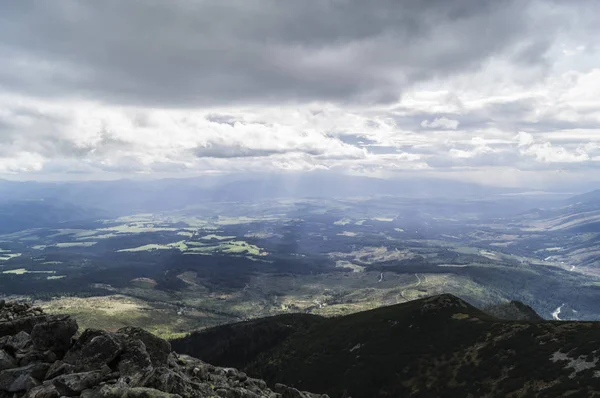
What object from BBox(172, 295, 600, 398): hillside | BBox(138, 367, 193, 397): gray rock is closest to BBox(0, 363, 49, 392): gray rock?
BBox(138, 367, 193, 397): gray rock

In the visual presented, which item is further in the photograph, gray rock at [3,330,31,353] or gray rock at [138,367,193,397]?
gray rock at [3,330,31,353]

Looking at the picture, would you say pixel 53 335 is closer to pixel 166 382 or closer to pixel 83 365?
pixel 83 365

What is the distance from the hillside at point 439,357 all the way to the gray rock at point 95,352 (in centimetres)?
9185

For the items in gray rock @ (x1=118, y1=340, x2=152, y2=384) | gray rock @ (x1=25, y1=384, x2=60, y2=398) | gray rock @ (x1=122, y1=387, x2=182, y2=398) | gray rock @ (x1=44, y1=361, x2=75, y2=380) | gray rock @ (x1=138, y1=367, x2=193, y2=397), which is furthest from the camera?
gray rock @ (x1=118, y1=340, x2=152, y2=384)

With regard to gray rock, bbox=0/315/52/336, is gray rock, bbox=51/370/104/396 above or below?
above

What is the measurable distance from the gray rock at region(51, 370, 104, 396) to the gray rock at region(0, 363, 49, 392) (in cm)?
516

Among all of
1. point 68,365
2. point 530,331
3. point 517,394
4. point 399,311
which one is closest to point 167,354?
point 68,365

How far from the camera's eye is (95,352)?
38.2m

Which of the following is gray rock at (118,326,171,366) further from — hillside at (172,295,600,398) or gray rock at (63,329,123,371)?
hillside at (172,295,600,398)

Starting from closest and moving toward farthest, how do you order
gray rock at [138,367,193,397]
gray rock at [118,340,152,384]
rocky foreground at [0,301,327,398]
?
rocky foreground at [0,301,327,398] → gray rock at [138,367,193,397] → gray rock at [118,340,152,384]

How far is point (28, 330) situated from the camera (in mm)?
47781

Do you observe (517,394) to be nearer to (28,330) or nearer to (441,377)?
(441,377)

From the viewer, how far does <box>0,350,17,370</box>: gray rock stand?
37.2m

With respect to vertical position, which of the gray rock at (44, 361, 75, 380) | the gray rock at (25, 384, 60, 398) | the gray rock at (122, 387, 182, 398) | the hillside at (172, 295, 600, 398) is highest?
the gray rock at (122, 387, 182, 398)
